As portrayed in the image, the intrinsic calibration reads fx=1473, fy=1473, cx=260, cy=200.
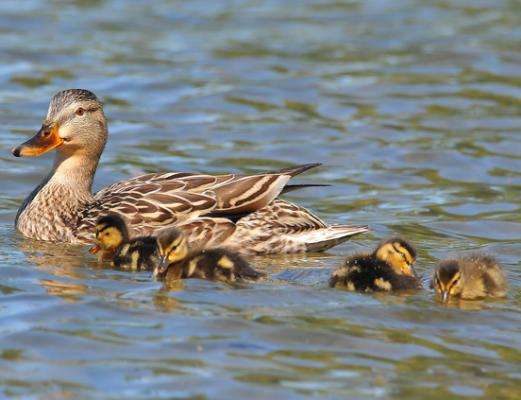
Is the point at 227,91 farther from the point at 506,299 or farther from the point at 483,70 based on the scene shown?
the point at 506,299

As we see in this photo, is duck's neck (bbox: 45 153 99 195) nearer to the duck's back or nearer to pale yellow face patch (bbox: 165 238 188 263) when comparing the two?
the duck's back

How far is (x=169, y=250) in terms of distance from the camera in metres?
6.91

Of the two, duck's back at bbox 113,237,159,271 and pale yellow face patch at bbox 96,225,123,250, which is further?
pale yellow face patch at bbox 96,225,123,250

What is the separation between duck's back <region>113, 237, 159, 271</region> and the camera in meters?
7.14

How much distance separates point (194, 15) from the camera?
51.2 feet

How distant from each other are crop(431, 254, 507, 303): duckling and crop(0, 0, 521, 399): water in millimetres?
102

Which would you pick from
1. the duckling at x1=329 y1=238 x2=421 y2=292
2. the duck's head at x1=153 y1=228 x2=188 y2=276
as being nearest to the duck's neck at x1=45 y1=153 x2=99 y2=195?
the duck's head at x1=153 y1=228 x2=188 y2=276

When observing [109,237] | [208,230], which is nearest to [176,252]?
[109,237]

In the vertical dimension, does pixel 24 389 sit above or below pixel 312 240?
below

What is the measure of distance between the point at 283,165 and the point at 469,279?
4.02m

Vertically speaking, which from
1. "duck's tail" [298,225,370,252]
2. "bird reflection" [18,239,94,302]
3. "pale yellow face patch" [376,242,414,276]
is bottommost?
"bird reflection" [18,239,94,302]

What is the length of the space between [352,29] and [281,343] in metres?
9.36

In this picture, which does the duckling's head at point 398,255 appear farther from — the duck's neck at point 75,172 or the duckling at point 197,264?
the duck's neck at point 75,172

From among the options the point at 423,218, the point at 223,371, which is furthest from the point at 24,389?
the point at 423,218
